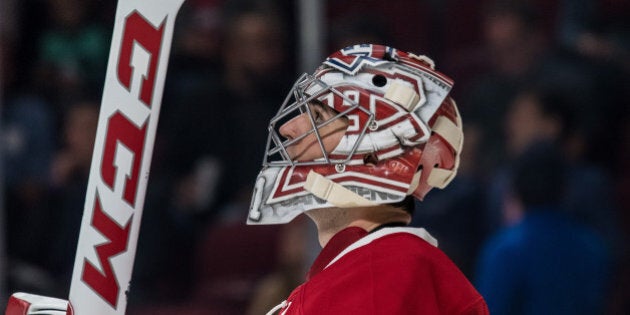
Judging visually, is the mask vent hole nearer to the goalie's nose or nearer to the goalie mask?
the goalie mask

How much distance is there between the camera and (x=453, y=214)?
469 centimetres

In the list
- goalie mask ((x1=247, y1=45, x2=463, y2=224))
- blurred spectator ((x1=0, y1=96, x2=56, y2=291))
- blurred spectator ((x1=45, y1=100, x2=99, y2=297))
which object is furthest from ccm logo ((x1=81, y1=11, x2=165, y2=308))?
blurred spectator ((x1=0, y1=96, x2=56, y2=291))

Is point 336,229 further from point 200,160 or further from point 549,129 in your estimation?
point 200,160

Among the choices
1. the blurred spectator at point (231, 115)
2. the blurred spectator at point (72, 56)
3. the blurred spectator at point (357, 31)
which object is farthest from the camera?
the blurred spectator at point (72, 56)

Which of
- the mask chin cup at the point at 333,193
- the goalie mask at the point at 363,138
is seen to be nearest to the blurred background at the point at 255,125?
the goalie mask at the point at 363,138

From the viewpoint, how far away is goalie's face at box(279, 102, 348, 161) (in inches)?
89.7

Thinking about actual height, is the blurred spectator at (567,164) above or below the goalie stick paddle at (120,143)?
below

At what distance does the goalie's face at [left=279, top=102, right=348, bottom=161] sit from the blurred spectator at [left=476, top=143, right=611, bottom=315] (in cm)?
181

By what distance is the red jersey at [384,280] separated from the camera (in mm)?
2055

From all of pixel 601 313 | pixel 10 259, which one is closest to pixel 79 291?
pixel 601 313

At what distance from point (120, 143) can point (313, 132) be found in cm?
36

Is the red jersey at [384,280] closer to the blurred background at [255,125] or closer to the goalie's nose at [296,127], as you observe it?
the goalie's nose at [296,127]

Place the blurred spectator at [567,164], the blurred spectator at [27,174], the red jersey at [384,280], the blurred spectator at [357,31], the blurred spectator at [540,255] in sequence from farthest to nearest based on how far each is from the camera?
1. the blurred spectator at [27,174]
2. the blurred spectator at [357,31]
3. the blurred spectator at [567,164]
4. the blurred spectator at [540,255]
5. the red jersey at [384,280]

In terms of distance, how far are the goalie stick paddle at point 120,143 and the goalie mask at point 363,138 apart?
0.24m
